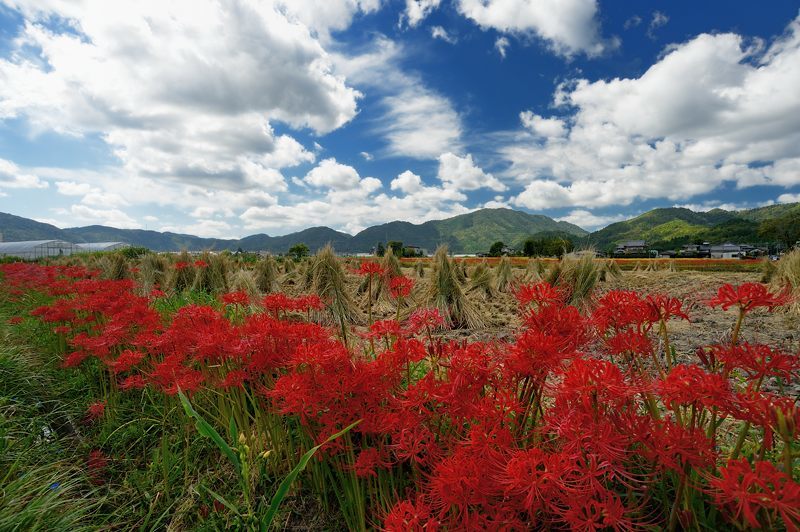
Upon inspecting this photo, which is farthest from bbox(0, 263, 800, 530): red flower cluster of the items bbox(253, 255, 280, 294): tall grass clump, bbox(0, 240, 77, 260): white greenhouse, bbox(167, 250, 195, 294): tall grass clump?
bbox(0, 240, 77, 260): white greenhouse

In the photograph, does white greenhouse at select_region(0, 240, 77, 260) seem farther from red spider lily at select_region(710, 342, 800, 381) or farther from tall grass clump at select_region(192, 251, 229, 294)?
red spider lily at select_region(710, 342, 800, 381)

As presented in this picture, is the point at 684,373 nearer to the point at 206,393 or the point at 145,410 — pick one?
the point at 206,393

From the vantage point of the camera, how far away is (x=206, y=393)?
3162 mm

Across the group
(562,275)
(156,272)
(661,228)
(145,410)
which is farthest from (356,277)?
(661,228)

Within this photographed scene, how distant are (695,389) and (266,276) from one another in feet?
39.1

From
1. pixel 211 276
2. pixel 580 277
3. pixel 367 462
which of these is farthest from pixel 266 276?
pixel 367 462

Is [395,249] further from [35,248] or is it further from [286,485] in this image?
[35,248]

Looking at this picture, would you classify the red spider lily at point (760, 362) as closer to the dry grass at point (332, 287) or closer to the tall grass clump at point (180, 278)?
the dry grass at point (332, 287)

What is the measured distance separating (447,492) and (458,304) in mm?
7131

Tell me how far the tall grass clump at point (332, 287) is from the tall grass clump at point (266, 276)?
3304 millimetres

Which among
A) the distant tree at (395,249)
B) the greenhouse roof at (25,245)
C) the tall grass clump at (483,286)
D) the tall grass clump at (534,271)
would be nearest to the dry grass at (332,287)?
the distant tree at (395,249)

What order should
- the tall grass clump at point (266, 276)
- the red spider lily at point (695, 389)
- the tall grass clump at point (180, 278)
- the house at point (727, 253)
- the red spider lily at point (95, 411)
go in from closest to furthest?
1. the red spider lily at point (695, 389)
2. the red spider lily at point (95, 411)
3. the tall grass clump at point (180, 278)
4. the tall grass clump at point (266, 276)
5. the house at point (727, 253)

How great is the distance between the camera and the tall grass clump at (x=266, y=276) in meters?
11.4

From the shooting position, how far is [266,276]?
1184 centimetres
